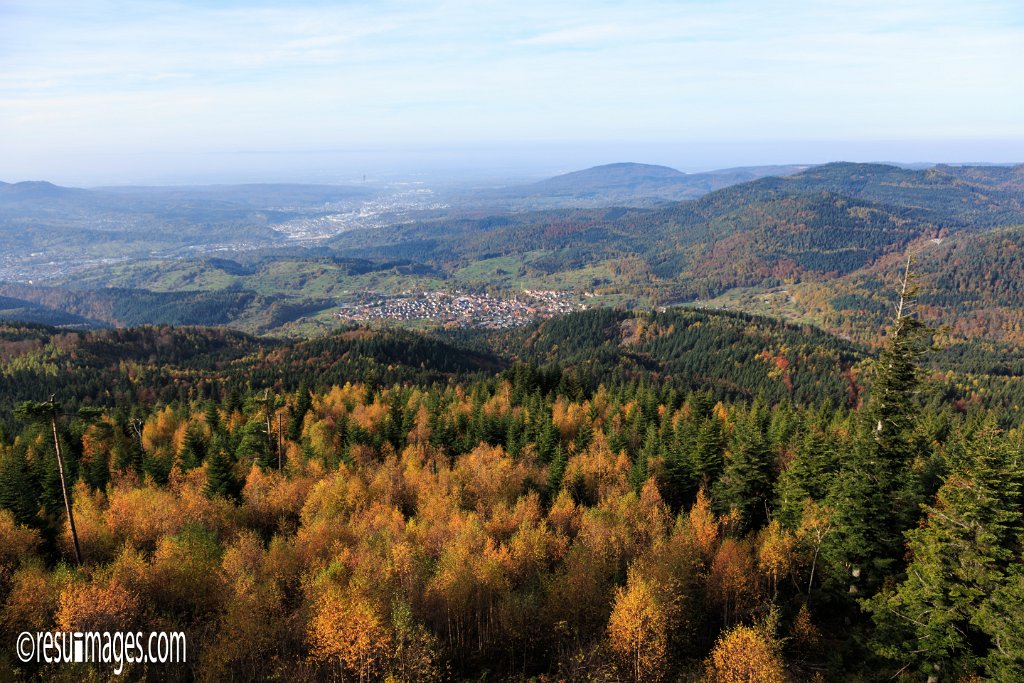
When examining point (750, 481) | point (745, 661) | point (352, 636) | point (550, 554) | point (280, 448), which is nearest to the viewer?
point (352, 636)

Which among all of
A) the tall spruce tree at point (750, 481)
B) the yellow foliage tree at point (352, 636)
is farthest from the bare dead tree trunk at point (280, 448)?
the tall spruce tree at point (750, 481)

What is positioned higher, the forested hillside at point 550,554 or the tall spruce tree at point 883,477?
the tall spruce tree at point 883,477

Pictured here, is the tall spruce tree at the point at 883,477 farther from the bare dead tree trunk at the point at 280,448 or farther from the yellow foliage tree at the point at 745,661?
the bare dead tree trunk at the point at 280,448

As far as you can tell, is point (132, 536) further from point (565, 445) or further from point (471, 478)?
point (565, 445)

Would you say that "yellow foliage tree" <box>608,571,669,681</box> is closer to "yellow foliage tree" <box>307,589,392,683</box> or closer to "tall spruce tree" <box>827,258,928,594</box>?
"yellow foliage tree" <box>307,589,392,683</box>

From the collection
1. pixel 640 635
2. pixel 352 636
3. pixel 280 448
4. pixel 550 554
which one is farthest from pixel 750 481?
pixel 280 448

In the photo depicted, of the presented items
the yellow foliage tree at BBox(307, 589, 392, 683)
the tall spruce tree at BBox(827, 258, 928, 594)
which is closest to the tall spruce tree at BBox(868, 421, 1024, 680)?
the tall spruce tree at BBox(827, 258, 928, 594)

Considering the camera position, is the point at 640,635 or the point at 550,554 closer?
the point at 640,635

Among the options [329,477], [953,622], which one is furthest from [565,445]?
[953,622]

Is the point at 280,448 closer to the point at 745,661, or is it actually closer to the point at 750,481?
the point at 750,481

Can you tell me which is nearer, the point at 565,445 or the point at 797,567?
the point at 797,567

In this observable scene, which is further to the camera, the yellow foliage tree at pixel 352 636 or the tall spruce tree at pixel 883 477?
the tall spruce tree at pixel 883 477
